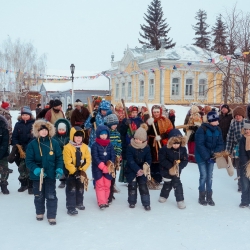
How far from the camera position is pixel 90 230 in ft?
14.5

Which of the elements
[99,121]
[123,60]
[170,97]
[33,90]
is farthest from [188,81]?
[33,90]

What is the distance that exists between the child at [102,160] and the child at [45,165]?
0.73 meters

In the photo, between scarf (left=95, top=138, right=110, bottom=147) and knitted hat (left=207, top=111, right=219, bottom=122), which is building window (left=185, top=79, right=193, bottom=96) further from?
scarf (left=95, top=138, right=110, bottom=147)

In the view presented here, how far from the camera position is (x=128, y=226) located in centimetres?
460

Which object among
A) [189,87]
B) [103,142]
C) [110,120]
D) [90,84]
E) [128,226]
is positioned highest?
[90,84]

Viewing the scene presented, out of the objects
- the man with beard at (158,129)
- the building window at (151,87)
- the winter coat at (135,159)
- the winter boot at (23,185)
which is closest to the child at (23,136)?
the winter boot at (23,185)

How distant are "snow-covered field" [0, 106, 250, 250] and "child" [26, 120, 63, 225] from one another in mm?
267

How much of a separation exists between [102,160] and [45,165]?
1.02 meters

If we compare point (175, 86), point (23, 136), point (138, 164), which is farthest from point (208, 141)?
point (175, 86)

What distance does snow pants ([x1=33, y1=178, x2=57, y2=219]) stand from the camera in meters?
4.64

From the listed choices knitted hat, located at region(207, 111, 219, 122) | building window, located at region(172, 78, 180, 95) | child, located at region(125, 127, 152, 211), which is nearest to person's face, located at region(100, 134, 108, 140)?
child, located at region(125, 127, 152, 211)

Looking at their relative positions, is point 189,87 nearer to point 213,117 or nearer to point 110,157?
point 213,117

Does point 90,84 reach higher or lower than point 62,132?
higher

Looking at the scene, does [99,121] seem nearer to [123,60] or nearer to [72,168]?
[72,168]
